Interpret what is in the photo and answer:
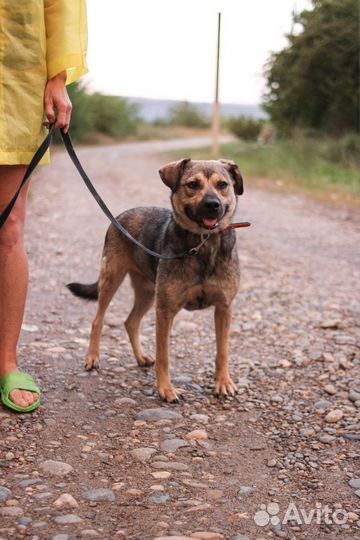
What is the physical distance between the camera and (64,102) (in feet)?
11.0

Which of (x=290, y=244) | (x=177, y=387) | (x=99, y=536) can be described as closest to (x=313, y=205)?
(x=290, y=244)

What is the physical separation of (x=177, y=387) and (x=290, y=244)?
5.29 meters

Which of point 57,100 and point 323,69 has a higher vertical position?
point 323,69

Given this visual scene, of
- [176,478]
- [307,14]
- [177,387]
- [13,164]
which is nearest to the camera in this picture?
[176,478]

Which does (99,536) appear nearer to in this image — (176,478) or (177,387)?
(176,478)

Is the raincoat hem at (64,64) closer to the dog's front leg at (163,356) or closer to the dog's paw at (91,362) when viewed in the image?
the dog's front leg at (163,356)

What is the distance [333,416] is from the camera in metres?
3.74

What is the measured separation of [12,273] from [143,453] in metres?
1.20

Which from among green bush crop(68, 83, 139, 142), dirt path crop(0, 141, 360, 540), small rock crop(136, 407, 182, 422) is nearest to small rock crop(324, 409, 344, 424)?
dirt path crop(0, 141, 360, 540)

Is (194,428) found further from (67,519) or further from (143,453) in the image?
(67,519)

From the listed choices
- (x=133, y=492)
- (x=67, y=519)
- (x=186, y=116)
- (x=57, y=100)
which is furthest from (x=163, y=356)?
(x=186, y=116)

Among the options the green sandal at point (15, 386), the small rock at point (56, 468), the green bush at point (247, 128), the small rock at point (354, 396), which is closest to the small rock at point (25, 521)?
the small rock at point (56, 468)

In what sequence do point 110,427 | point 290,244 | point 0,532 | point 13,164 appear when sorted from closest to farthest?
point 0,532
point 13,164
point 110,427
point 290,244

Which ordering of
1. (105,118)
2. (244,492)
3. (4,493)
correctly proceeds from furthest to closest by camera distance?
(105,118), (244,492), (4,493)
